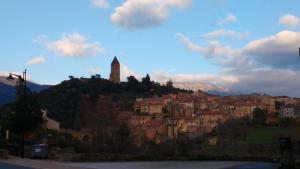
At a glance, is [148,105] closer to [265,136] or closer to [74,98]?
[74,98]

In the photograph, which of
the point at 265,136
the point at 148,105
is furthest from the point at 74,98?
the point at 265,136

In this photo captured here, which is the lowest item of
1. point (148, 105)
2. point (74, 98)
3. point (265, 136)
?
point (265, 136)

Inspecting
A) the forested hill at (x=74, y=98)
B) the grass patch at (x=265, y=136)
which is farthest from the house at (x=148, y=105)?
the grass patch at (x=265, y=136)

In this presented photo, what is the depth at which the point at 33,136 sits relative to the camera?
4975cm

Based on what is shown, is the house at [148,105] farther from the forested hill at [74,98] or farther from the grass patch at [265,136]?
the grass patch at [265,136]

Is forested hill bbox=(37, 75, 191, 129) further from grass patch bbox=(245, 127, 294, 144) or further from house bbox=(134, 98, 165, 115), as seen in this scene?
grass patch bbox=(245, 127, 294, 144)

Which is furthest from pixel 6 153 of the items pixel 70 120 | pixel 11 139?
pixel 70 120

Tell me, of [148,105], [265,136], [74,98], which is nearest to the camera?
[265,136]

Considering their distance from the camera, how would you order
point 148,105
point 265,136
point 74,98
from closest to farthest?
1. point 265,136
2. point 74,98
3. point 148,105

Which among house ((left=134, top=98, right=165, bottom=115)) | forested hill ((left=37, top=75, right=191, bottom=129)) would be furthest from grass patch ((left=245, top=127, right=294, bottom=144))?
house ((left=134, top=98, right=165, bottom=115))

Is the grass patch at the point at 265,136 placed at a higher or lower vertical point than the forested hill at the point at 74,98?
lower

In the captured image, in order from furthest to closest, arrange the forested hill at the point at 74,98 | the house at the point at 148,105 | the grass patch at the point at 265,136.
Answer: the house at the point at 148,105
the forested hill at the point at 74,98
the grass patch at the point at 265,136

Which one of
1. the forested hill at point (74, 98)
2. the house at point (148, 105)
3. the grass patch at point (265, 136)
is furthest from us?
the house at point (148, 105)

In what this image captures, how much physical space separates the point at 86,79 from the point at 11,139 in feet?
453
